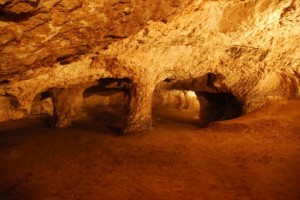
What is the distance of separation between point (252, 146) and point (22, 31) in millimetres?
4939

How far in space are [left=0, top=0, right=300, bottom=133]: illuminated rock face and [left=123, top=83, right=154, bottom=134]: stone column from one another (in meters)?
0.03

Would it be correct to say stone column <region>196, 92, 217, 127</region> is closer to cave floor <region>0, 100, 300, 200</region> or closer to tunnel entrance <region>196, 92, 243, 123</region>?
tunnel entrance <region>196, 92, 243, 123</region>

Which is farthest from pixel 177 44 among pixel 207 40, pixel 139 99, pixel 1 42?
pixel 1 42

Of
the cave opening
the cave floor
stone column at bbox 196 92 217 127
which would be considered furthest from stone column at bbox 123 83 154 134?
stone column at bbox 196 92 217 127

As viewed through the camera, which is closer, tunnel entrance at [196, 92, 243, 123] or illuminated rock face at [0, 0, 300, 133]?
illuminated rock face at [0, 0, 300, 133]

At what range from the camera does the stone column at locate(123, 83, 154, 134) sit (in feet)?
24.9

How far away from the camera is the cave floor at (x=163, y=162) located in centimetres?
350

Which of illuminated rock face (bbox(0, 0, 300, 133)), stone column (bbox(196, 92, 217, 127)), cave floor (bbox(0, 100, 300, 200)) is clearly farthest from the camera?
stone column (bbox(196, 92, 217, 127))

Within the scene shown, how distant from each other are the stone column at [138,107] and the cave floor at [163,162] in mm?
395

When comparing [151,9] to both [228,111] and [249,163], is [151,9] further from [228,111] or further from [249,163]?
[228,111]

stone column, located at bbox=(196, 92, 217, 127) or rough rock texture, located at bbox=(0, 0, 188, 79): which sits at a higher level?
rough rock texture, located at bbox=(0, 0, 188, 79)

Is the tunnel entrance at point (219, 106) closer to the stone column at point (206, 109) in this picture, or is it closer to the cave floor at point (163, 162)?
the stone column at point (206, 109)

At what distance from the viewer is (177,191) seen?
3471 millimetres

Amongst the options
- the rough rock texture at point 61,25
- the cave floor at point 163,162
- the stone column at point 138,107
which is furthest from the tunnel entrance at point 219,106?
the rough rock texture at point 61,25
